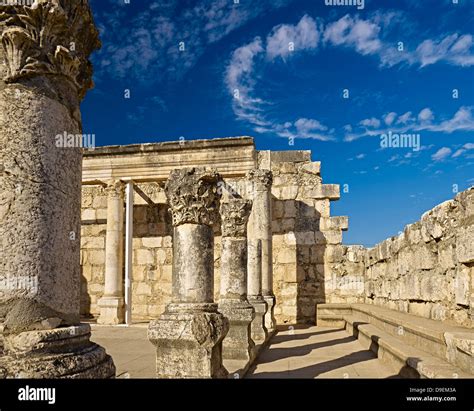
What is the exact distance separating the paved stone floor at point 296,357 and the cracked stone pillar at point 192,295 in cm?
87

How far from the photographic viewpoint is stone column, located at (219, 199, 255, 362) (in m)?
7.02

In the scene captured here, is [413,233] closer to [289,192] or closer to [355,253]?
[355,253]

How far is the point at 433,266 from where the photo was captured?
695 centimetres

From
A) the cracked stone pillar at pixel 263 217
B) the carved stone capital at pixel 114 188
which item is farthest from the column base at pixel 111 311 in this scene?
the cracked stone pillar at pixel 263 217

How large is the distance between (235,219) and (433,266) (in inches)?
138

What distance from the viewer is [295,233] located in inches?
531

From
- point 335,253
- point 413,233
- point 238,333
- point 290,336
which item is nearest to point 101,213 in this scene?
point 335,253

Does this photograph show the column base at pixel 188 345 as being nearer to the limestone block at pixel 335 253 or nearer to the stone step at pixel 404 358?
the stone step at pixel 404 358

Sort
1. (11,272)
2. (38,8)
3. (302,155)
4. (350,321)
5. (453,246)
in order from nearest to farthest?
(11,272), (38,8), (453,246), (350,321), (302,155)

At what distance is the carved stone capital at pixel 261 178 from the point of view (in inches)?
453

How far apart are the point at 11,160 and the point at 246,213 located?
19.3 feet

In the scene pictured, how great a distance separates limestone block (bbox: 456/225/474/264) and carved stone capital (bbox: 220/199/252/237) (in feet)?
12.3
